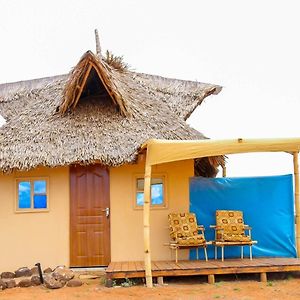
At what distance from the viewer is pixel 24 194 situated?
33.2 ft

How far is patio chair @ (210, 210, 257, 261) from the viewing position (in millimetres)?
9281

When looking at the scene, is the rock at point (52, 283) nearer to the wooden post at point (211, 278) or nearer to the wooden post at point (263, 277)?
the wooden post at point (211, 278)

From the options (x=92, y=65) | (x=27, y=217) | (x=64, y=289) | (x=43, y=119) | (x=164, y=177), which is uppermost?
(x=92, y=65)

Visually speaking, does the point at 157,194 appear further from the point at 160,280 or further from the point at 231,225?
the point at 160,280

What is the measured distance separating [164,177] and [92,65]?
8.77ft

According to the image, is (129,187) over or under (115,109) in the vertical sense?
under

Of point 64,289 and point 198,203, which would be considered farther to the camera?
point 198,203

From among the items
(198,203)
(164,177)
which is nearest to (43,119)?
(164,177)

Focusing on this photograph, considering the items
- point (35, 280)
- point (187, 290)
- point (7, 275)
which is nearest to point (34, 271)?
point (7, 275)

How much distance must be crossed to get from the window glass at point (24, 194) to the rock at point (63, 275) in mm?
1661

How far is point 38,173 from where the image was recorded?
10.1 meters

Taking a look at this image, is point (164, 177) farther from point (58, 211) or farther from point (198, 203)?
point (58, 211)

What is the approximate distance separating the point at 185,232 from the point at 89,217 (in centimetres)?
192

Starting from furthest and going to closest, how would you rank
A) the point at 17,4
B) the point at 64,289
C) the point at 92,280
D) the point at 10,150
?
the point at 17,4, the point at 10,150, the point at 92,280, the point at 64,289
